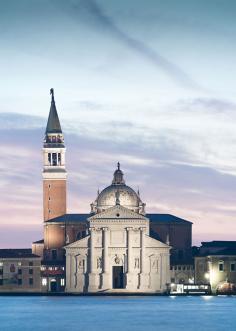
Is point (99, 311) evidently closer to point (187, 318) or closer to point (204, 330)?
point (187, 318)

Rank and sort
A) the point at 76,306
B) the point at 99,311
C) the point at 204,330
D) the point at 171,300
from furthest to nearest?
the point at 171,300 < the point at 76,306 < the point at 99,311 < the point at 204,330

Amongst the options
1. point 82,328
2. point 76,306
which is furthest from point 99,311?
point 82,328

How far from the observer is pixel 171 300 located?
19962 centimetres

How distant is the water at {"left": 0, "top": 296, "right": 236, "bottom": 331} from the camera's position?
143m

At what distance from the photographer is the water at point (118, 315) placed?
143375mm

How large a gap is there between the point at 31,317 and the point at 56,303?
2916cm

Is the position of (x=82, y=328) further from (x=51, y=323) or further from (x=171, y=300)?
(x=171, y=300)

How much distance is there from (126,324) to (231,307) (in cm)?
3067

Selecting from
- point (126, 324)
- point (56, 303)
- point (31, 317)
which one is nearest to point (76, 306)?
point (56, 303)


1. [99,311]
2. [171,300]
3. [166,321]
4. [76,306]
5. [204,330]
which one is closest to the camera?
[204,330]

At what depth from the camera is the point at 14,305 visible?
612ft

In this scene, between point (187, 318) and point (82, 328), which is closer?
point (82, 328)

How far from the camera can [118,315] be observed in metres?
158

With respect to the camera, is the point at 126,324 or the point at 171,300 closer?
the point at 126,324
